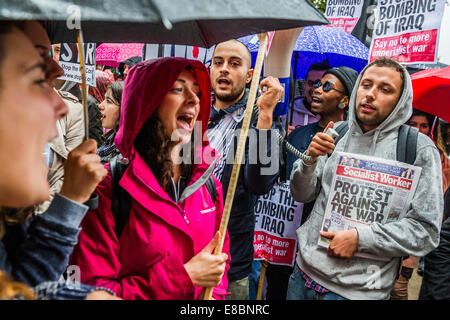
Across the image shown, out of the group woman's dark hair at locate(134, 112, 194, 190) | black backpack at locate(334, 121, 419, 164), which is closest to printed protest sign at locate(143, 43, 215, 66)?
woman's dark hair at locate(134, 112, 194, 190)

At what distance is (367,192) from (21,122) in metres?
2.06

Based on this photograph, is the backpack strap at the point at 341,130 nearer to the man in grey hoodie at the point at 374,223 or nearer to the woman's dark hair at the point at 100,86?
the man in grey hoodie at the point at 374,223

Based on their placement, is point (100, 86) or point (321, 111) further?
point (100, 86)

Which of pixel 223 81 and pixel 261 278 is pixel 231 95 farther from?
pixel 261 278

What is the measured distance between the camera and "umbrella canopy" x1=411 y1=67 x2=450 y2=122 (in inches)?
138

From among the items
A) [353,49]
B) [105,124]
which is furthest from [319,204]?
[105,124]

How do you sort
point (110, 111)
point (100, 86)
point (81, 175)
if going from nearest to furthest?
point (81, 175) < point (110, 111) < point (100, 86)

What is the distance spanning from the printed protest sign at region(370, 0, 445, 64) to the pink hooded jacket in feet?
9.20

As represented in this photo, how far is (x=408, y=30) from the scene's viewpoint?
367cm

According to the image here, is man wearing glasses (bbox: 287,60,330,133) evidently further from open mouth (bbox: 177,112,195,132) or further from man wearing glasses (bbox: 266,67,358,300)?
open mouth (bbox: 177,112,195,132)

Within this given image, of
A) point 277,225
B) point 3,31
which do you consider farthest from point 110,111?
point 3,31

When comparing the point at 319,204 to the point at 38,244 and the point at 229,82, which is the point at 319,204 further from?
the point at 38,244

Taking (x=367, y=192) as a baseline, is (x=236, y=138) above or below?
above
